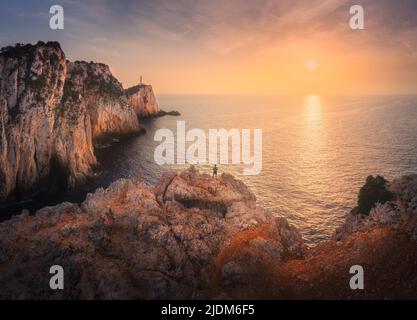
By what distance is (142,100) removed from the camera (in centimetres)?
16525

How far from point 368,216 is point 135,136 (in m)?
95.0

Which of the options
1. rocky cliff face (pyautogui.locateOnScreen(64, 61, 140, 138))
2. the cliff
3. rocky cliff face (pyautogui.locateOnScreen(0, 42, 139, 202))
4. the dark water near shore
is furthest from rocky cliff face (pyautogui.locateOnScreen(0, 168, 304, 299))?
rocky cliff face (pyautogui.locateOnScreen(64, 61, 140, 138))

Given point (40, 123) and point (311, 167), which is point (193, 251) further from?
point (311, 167)

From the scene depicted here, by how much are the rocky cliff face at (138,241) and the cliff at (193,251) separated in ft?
0.31

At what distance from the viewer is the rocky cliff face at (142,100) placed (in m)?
161

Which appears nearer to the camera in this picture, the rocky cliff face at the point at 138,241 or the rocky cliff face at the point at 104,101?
the rocky cliff face at the point at 138,241

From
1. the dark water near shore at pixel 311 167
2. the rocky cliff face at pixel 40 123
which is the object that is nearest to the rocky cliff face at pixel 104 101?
the dark water near shore at pixel 311 167

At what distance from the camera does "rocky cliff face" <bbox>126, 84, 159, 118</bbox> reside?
529 feet

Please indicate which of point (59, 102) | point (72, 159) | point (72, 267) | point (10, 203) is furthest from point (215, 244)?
point (59, 102)

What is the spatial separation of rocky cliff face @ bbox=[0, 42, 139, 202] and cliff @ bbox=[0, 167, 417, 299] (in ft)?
95.8

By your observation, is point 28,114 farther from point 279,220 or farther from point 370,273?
point 370,273

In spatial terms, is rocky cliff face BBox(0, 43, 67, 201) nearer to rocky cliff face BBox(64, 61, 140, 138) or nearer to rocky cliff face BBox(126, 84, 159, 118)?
rocky cliff face BBox(64, 61, 140, 138)

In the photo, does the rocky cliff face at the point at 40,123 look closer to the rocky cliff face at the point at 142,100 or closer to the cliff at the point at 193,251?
the cliff at the point at 193,251
